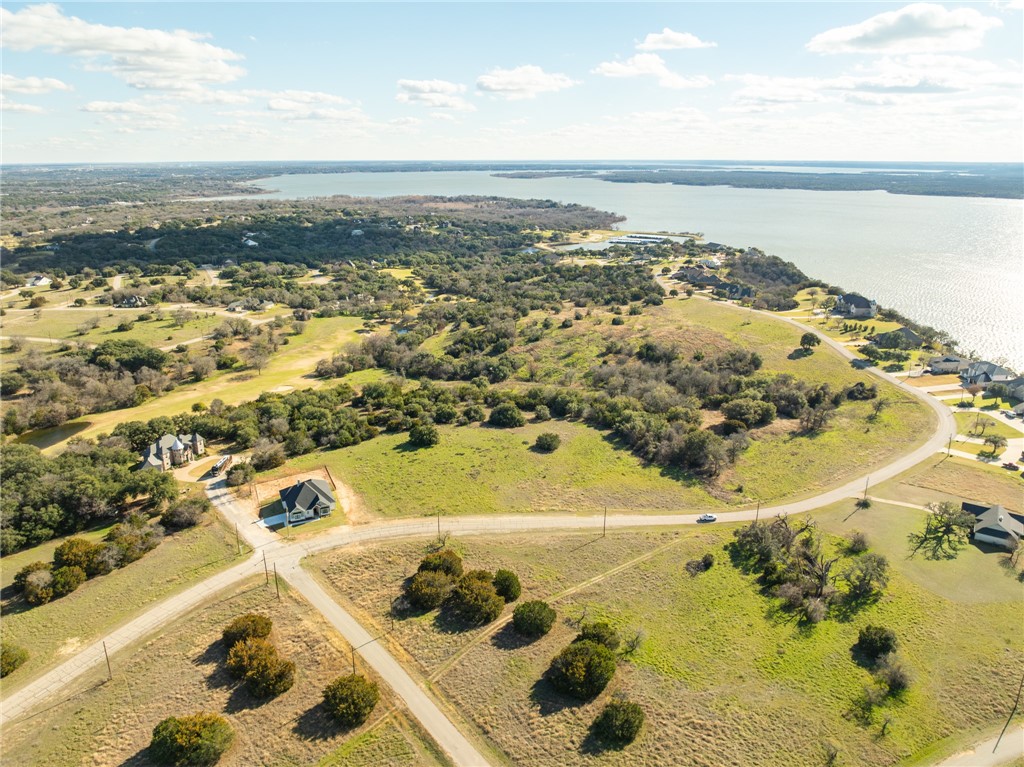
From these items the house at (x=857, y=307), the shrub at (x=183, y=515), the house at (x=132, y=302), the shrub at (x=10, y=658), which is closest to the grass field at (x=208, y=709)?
the shrub at (x=10, y=658)

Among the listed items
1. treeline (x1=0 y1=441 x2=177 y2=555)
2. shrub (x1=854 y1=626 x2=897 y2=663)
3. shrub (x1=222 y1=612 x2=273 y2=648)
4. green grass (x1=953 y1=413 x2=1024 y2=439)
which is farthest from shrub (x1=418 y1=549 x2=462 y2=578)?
green grass (x1=953 y1=413 x2=1024 y2=439)

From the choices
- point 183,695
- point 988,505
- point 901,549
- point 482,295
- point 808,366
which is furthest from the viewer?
point 482,295

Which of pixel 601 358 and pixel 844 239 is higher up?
pixel 844 239

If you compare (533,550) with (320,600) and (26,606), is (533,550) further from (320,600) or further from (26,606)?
(26,606)

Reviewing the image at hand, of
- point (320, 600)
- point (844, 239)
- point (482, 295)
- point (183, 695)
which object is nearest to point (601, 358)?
point (482, 295)

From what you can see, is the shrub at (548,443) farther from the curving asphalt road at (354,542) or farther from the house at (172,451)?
the house at (172,451)

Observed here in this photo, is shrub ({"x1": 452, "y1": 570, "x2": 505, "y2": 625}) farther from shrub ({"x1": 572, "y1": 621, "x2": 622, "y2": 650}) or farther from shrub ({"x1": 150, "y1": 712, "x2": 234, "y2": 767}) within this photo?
shrub ({"x1": 150, "y1": 712, "x2": 234, "y2": 767})
